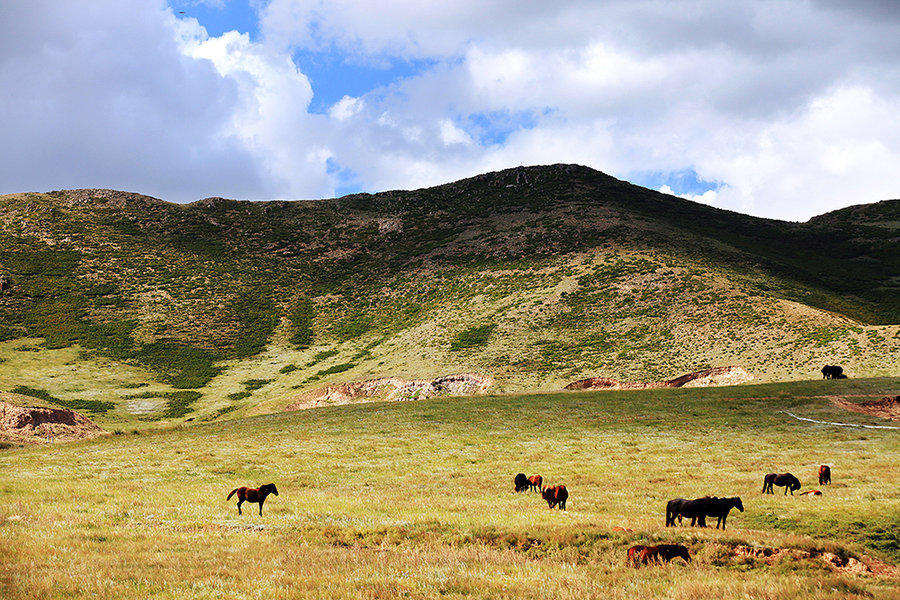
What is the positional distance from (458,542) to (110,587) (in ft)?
25.9

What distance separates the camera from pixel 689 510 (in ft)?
55.3

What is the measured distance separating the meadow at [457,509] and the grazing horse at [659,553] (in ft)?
1.04

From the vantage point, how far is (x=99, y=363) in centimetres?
8175

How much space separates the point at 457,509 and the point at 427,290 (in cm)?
8781

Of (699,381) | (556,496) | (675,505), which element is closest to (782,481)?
(675,505)

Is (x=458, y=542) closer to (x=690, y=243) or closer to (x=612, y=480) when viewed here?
(x=612, y=480)

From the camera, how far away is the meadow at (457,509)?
443 inches

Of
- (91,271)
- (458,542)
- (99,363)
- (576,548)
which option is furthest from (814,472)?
(91,271)

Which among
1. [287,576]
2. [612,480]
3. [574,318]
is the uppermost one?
[574,318]

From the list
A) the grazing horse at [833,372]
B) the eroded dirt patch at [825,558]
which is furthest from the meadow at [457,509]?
the grazing horse at [833,372]

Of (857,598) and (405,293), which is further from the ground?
(405,293)

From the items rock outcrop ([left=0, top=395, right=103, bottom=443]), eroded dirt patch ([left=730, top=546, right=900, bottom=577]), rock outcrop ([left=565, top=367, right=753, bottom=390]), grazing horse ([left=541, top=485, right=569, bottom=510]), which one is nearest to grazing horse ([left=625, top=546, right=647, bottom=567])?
eroded dirt patch ([left=730, top=546, right=900, bottom=577])

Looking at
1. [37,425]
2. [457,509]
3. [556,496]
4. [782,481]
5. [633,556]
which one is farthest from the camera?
[37,425]

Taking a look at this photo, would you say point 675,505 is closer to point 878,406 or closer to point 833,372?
point 878,406
